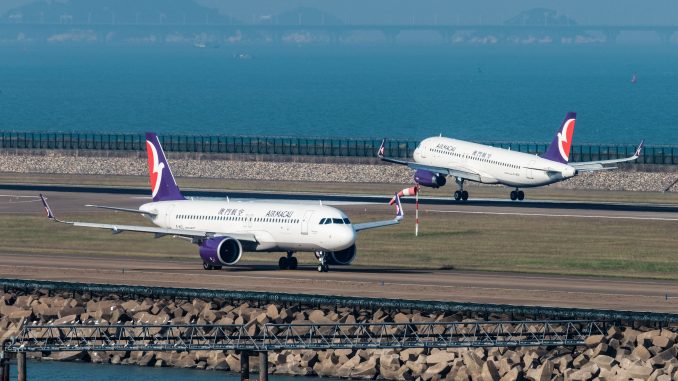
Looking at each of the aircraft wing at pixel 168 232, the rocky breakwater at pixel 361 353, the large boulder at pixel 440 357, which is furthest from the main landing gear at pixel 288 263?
the large boulder at pixel 440 357

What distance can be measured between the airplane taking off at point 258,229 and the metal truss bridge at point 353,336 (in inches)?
515

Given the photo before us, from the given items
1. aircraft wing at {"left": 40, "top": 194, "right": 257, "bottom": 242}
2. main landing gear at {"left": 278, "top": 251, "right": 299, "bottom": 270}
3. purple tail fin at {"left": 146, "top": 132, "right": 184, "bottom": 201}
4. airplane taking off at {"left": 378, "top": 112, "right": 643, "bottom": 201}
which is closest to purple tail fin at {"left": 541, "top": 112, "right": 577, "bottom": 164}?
airplane taking off at {"left": 378, "top": 112, "right": 643, "bottom": 201}

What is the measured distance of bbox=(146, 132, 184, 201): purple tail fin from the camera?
9356cm

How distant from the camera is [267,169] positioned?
149 meters

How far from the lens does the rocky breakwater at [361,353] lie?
210 ft

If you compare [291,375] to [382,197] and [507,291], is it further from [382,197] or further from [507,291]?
[382,197]

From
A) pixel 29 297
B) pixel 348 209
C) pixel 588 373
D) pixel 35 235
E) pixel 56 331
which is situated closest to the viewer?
pixel 588 373

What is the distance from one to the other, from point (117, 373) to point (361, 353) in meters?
11.2

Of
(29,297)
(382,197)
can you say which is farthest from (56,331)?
(382,197)

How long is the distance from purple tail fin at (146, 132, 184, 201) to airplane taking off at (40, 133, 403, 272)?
6.03 feet

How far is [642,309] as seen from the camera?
230 ft

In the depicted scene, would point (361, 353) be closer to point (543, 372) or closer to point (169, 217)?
point (543, 372)

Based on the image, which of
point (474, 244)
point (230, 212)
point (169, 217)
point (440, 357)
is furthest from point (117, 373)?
point (474, 244)

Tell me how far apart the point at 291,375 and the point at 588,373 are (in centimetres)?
1342
